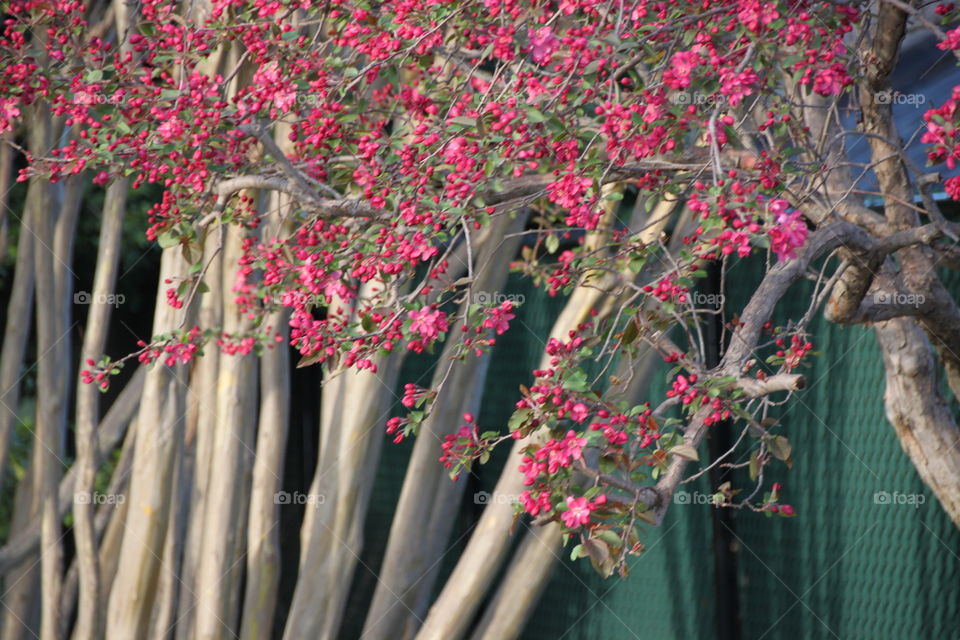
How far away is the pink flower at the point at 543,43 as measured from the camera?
1898 millimetres

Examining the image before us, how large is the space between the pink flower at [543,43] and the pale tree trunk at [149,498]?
2.03m

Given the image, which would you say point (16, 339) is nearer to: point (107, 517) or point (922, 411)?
point (107, 517)

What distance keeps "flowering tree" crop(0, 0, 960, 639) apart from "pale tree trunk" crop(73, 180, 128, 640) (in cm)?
4

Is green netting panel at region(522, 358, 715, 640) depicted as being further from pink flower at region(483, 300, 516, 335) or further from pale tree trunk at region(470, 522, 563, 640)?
pink flower at region(483, 300, 516, 335)

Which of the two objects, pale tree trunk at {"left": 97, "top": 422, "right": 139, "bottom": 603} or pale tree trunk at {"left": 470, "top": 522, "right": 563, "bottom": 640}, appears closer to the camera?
pale tree trunk at {"left": 470, "top": 522, "right": 563, "bottom": 640}

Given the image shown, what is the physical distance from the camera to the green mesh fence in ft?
10.4

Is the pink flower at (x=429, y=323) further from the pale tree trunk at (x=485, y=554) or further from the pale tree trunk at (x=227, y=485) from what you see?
the pale tree trunk at (x=227, y=485)

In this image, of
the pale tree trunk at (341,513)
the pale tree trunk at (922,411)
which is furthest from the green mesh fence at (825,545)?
the pale tree trunk at (341,513)

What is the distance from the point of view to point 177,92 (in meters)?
2.12

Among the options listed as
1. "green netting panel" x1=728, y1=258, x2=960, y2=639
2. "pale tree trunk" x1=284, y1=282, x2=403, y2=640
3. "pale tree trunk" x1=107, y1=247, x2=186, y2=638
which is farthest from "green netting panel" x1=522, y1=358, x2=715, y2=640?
"pale tree trunk" x1=107, y1=247, x2=186, y2=638

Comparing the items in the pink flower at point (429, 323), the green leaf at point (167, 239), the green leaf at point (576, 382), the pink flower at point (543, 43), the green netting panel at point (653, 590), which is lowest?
the green netting panel at point (653, 590)

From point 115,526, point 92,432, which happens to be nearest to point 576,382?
point 92,432

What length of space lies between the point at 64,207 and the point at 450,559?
6.77ft

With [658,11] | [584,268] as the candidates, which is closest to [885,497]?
[584,268]
